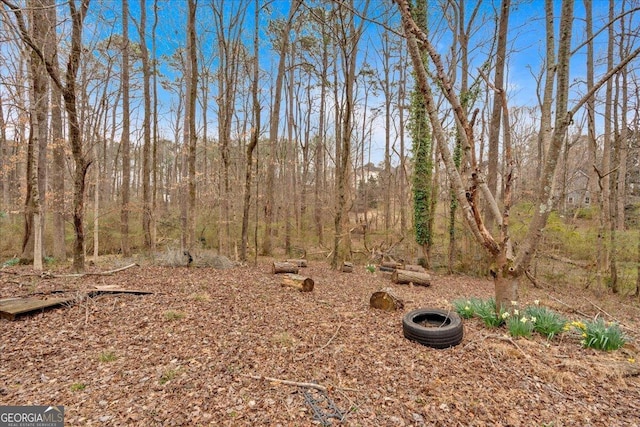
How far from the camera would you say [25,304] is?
3648 millimetres

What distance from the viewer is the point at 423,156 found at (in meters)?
9.81

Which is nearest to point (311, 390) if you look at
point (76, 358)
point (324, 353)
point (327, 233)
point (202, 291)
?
point (324, 353)

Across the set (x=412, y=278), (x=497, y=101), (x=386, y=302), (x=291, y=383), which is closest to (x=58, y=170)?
(x=291, y=383)

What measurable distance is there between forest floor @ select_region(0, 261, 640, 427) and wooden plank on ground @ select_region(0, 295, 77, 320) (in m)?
0.09

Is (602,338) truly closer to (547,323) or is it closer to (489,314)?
(547,323)

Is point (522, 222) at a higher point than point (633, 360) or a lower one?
higher

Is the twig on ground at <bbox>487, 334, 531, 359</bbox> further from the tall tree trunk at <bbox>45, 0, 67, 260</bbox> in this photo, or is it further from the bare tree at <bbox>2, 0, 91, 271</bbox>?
the tall tree trunk at <bbox>45, 0, 67, 260</bbox>

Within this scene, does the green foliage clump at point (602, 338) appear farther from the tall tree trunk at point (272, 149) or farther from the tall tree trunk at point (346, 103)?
the tall tree trunk at point (272, 149)

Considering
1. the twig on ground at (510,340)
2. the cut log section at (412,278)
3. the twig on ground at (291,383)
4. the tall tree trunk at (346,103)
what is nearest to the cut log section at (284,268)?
the tall tree trunk at (346,103)

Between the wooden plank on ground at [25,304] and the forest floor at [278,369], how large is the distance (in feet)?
0.30

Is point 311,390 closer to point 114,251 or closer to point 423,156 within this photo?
point 423,156

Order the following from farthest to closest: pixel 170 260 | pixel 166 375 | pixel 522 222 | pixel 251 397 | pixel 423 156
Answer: pixel 423 156
pixel 522 222
pixel 170 260
pixel 166 375
pixel 251 397

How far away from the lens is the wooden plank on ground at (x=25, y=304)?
136 inches

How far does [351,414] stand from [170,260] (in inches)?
239
